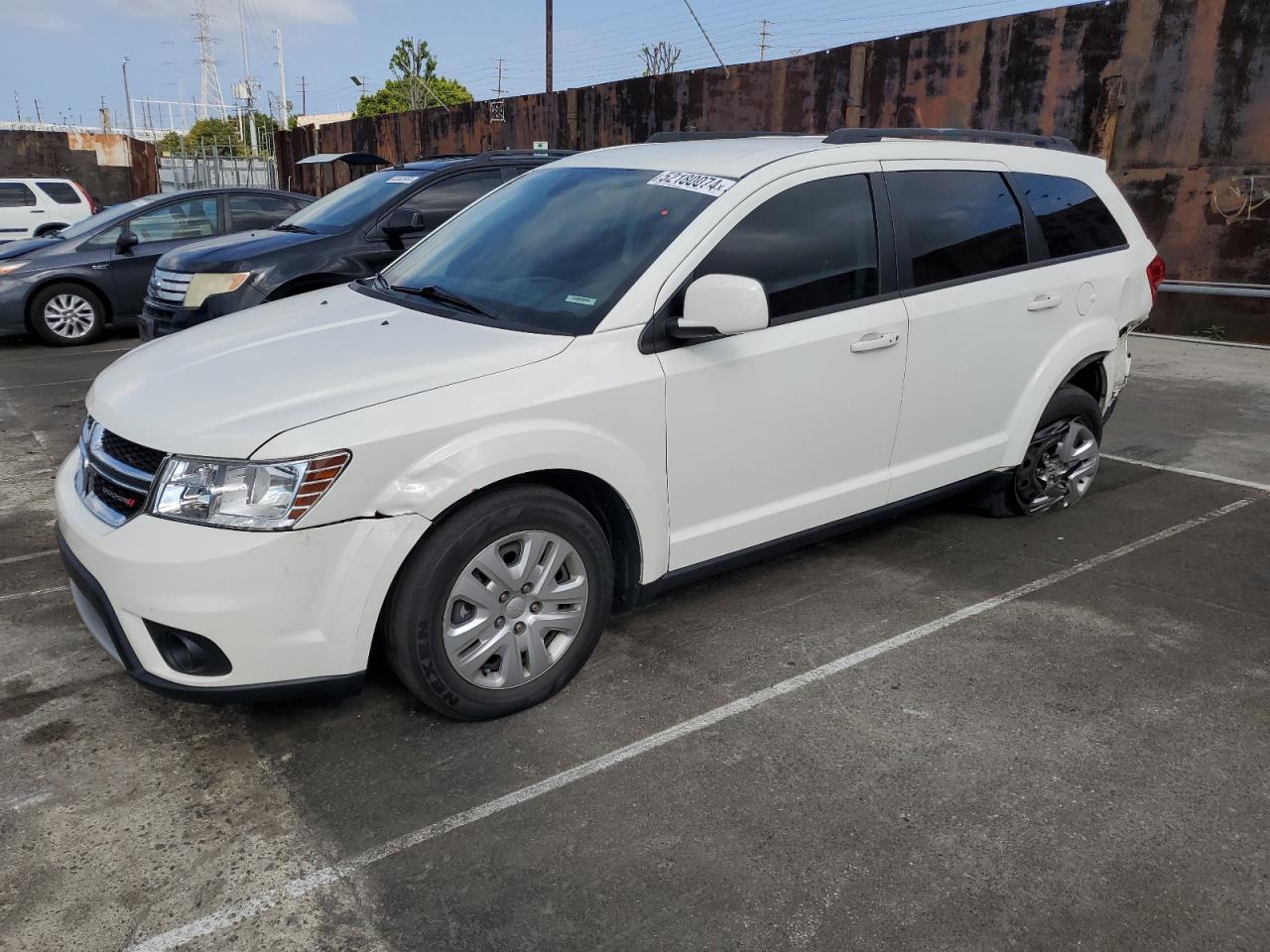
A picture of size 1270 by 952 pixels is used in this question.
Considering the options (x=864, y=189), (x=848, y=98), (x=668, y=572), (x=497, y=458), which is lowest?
(x=668, y=572)

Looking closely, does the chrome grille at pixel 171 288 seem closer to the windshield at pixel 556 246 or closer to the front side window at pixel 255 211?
the front side window at pixel 255 211

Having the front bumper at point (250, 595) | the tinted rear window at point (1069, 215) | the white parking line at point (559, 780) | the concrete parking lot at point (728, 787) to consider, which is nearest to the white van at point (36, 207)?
the concrete parking lot at point (728, 787)

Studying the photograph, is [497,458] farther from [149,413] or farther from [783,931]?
[783,931]

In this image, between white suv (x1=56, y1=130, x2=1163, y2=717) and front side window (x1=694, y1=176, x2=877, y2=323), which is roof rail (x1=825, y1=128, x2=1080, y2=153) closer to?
white suv (x1=56, y1=130, x2=1163, y2=717)

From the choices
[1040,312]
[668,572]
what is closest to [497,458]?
[668,572]

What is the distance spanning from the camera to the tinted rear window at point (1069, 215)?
184 inches

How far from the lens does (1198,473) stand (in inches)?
238

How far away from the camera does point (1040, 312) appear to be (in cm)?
458

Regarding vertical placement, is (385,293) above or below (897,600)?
above

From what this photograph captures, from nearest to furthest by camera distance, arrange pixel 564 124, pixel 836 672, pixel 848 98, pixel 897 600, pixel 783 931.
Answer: pixel 783 931, pixel 836 672, pixel 897 600, pixel 848 98, pixel 564 124

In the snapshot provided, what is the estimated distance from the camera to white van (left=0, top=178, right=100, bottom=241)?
15.8 m

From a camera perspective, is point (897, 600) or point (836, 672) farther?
point (897, 600)

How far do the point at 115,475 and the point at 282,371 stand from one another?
57cm

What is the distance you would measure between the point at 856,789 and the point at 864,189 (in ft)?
7.62
